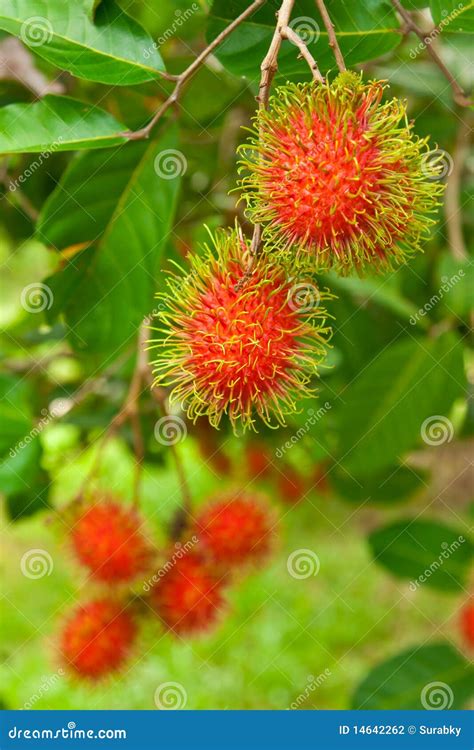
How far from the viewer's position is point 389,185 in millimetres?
785

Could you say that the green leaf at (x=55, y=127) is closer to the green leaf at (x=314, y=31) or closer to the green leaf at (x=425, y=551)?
the green leaf at (x=314, y=31)

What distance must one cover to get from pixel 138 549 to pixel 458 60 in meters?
1.35

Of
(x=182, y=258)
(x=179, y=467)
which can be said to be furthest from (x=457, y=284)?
(x=179, y=467)

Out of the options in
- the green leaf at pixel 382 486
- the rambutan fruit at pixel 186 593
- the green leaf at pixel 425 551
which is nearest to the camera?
the rambutan fruit at pixel 186 593

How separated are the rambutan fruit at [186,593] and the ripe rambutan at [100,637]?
0.23 feet

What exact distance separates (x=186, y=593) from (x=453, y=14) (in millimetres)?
1042

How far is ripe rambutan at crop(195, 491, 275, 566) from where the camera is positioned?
1.55 meters

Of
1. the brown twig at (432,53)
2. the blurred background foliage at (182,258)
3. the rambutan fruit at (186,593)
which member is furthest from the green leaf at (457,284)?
the rambutan fruit at (186,593)

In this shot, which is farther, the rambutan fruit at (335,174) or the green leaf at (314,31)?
the green leaf at (314,31)

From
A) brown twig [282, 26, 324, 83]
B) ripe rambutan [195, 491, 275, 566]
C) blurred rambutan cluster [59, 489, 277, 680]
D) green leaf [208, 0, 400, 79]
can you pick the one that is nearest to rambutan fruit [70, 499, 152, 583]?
blurred rambutan cluster [59, 489, 277, 680]

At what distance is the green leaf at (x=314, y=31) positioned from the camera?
0.94m

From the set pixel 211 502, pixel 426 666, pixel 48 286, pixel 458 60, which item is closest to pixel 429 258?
pixel 458 60

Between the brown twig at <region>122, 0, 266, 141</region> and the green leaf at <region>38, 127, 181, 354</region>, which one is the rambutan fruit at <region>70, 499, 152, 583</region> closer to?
the green leaf at <region>38, 127, 181, 354</region>

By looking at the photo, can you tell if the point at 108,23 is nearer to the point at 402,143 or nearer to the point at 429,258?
the point at 402,143
